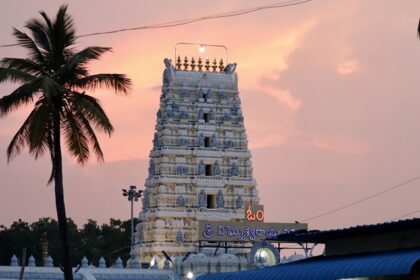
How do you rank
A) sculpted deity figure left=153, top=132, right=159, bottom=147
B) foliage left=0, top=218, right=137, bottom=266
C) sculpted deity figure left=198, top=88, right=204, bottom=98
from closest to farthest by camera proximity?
sculpted deity figure left=153, top=132, right=159, bottom=147, sculpted deity figure left=198, top=88, right=204, bottom=98, foliage left=0, top=218, right=137, bottom=266

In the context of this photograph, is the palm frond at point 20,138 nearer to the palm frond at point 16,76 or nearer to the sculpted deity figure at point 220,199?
the palm frond at point 16,76

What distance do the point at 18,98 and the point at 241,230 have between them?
40.5 metres

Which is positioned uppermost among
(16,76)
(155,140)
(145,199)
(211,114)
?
(211,114)

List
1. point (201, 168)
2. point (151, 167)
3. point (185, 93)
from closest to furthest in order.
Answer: point (201, 168) → point (151, 167) → point (185, 93)

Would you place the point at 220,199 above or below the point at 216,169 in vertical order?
below

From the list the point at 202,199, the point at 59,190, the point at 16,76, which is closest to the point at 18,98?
the point at 16,76

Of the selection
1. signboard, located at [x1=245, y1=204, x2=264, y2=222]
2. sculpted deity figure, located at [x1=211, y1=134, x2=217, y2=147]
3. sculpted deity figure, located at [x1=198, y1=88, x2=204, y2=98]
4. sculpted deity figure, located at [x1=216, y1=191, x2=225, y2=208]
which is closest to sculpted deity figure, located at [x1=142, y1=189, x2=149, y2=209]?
sculpted deity figure, located at [x1=216, y1=191, x2=225, y2=208]

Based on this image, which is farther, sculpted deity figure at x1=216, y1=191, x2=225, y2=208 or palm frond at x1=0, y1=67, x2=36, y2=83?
sculpted deity figure at x1=216, y1=191, x2=225, y2=208

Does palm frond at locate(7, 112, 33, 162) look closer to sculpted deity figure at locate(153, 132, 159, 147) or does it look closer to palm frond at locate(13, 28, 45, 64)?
palm frond at locate(13, 28, 45, 64)

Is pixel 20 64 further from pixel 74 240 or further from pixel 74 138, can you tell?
pixel 74 240

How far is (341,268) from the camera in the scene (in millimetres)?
27000

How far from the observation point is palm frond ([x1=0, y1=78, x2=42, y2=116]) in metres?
36.0

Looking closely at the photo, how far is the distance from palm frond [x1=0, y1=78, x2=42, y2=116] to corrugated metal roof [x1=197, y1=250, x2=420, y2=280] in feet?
31.1

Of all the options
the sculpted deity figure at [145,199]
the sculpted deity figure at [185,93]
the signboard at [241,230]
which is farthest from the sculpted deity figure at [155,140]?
the signboard at [241,230]
